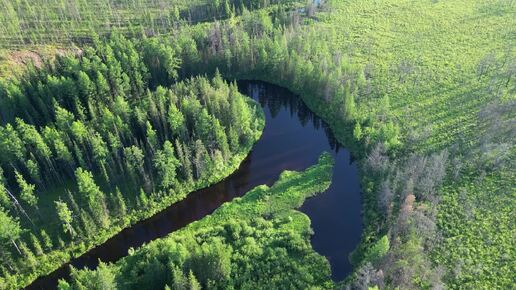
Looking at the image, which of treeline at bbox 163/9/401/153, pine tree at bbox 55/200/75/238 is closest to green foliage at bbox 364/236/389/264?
treeline at bbox 163/9/401/153

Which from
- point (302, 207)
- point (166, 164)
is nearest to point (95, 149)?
point (166, 164)

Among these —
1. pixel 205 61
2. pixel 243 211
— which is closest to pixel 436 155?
pixel 243 211

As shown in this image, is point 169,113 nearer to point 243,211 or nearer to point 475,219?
point 243,211

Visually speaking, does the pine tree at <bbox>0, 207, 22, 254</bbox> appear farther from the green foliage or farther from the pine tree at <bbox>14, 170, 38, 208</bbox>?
the green foliage

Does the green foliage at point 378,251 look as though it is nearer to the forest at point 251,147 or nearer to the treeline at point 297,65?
the forest at point 251,147

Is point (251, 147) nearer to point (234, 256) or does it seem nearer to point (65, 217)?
point (234, 256)

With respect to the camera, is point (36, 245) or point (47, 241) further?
point (47, 241)

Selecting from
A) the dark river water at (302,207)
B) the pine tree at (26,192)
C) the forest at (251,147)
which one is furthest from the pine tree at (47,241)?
the pine tree at (26,192)
